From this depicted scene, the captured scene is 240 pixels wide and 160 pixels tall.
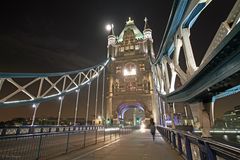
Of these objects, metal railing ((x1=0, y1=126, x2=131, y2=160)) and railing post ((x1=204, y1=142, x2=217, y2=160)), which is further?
metal railing ((x1=0, y1=126, x2=131, y2=160))

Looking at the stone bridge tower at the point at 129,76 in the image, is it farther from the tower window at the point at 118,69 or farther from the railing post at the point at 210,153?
the railing post at the point at 210,153

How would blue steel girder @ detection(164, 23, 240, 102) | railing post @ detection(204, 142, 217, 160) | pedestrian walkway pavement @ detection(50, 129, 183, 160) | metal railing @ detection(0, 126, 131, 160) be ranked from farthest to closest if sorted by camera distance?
pedestrian walkway pavement @ detection(50, 129, 183, 160) → metal railing @ detection(0, 126, 131, 160) → blue steel girder @ detection(164, 23, 240, 102) → railing post @ detection(204, 142, 217, 160)

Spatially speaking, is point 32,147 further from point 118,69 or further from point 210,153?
point 118,69

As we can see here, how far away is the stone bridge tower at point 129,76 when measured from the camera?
158 ft

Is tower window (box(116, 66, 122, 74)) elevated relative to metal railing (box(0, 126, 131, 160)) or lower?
elevated

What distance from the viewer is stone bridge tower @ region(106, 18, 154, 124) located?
1897 inches

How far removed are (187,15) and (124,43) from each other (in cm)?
5429

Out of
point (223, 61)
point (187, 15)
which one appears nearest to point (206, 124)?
point (223, 61)

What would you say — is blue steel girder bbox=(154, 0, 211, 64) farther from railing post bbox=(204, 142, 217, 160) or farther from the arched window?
the arched window

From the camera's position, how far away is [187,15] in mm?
7516

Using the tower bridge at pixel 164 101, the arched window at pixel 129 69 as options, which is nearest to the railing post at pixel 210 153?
the tower bridge at pixel 164 101

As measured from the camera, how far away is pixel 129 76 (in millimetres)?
52500

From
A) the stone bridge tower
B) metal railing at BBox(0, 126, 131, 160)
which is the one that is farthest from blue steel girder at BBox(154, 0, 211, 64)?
the stone bridge tower

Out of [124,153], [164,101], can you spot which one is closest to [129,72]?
[164,101]
